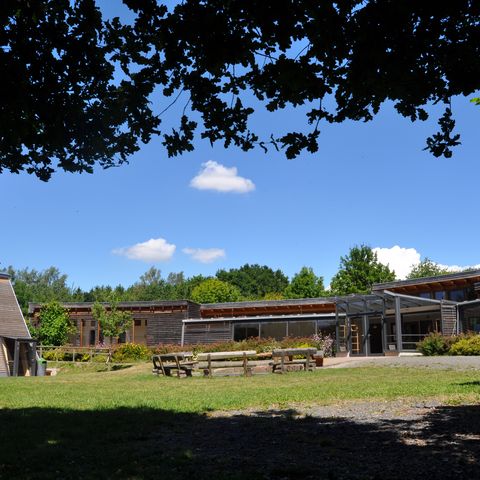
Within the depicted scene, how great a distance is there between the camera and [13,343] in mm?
31516

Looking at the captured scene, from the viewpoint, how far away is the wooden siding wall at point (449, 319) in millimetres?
32094

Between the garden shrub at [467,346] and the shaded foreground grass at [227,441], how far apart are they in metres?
14.7

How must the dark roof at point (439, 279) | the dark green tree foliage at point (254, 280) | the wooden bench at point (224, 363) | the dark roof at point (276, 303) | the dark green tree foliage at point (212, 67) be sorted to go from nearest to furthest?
the dark green tree foliage at point (212, 67), the wooden bench at point (224, 363), the dark roof at point (439, 279), the dark roof at point (276, 303), the dark green tree foliage at point (254, 280)

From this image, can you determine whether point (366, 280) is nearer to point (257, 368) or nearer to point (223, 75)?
point (257, 368)

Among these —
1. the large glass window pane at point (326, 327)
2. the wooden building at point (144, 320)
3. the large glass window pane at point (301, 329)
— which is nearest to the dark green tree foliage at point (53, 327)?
the wooden building at point (144, 320)

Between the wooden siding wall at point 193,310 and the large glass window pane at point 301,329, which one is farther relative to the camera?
the wooden siding wall at point 193,310

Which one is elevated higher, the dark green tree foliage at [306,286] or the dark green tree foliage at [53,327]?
the dark green tree foliage at [306,286]

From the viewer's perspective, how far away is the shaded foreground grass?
17.6 feet

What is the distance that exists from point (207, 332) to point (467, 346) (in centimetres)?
1983

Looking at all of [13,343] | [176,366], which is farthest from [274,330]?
[176,366]

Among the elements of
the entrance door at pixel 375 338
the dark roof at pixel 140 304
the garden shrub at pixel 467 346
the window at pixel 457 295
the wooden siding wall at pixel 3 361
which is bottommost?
the wooden siding wall at pixel 3 361

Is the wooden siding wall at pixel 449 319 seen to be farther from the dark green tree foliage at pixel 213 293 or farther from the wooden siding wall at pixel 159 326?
the dark green tree foliage at pixel 213 293

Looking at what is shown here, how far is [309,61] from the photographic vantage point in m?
5.21

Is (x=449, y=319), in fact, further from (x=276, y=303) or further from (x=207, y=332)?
(x=207, y=332)
